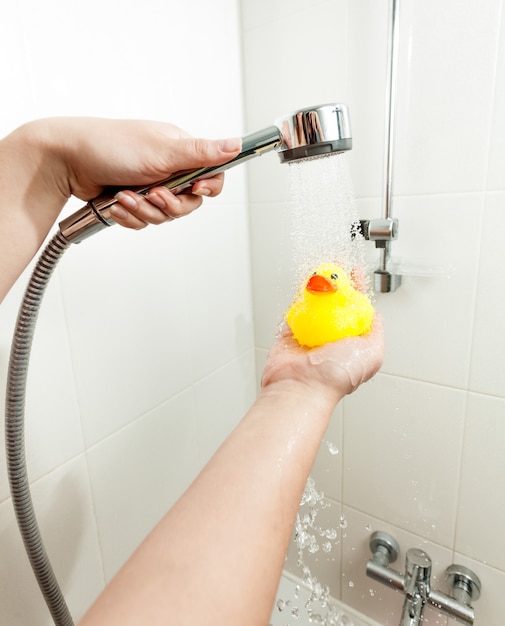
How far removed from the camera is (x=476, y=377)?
0.71 meters

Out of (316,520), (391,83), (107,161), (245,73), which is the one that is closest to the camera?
(107,161)

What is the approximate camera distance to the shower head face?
404 mm

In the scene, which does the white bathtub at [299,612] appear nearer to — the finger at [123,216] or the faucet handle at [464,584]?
the faucet handle at [464,584]

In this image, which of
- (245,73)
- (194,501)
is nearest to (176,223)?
(245,73)

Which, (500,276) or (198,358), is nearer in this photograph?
(500,276)

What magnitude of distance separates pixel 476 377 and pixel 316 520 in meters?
0.56

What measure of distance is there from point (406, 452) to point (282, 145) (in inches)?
26.8

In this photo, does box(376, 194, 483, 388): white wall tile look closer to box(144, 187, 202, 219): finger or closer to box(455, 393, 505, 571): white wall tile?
box(455, 393, 505, 571): white wall tile

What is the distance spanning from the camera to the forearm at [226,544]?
280 millimetres

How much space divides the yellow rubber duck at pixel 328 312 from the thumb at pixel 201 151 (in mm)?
200

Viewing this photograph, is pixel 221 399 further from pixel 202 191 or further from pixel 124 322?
pixel 202 191

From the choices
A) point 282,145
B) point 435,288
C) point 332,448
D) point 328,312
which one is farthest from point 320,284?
point 332,448

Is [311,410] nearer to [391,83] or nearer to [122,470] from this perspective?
[122,470]

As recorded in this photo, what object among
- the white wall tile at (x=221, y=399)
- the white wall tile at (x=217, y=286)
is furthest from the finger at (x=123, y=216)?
the white wall tile at (x=221, y=399)
